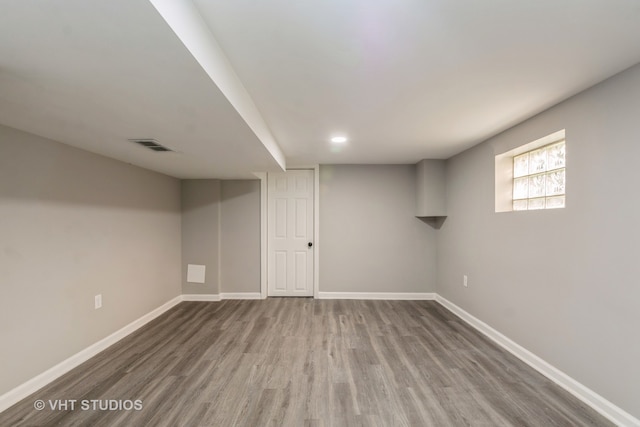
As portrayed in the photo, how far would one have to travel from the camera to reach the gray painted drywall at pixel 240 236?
4637mm

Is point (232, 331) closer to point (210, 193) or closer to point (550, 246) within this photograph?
point (210, 193)

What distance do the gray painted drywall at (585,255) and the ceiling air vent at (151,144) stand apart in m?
3.31

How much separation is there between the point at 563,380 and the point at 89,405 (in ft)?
11.4

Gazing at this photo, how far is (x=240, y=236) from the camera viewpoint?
4648 mm

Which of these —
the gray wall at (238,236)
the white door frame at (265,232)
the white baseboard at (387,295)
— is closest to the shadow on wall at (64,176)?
the gray wall at (238,236)

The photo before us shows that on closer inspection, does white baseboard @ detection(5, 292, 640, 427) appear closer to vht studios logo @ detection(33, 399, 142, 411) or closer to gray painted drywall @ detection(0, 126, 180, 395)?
gray painted drywall @ detection(0, 126, 180, 395)

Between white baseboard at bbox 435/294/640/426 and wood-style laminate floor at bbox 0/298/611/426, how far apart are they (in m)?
0.07

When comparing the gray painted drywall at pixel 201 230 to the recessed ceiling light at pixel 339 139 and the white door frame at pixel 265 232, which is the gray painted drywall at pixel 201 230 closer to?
the white door frame at pixel 265 232

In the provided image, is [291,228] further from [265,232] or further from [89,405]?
[89,405]

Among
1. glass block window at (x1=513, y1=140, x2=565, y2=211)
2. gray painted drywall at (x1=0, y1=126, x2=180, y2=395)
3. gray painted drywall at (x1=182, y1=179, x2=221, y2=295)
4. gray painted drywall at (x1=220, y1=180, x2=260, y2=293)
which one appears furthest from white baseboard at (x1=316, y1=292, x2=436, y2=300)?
gray painted drywall at (x1=0, y1=126, x2=180, y2=395)

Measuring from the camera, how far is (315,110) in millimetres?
2332

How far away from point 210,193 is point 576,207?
4392mm

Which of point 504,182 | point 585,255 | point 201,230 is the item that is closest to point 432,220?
point 504,182

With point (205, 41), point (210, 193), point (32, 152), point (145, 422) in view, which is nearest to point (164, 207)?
point (210, 193)
